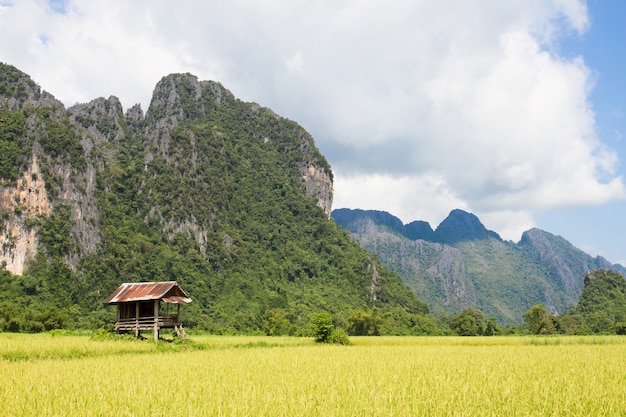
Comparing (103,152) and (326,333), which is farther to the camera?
(103,152)

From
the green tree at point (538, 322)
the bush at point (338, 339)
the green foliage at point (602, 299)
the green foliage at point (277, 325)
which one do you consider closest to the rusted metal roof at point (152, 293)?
the bush at point (338, 339)

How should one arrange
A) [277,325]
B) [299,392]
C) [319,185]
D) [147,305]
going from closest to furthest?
[299,392] < [147,305] < [277,325] < [319,185]

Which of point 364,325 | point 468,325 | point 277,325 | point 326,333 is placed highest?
point 326,333

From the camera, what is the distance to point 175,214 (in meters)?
89.9

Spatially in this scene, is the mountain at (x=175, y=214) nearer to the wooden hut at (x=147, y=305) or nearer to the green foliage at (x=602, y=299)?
the wooden hut at (x=147, y=305)

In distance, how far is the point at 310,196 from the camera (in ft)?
400

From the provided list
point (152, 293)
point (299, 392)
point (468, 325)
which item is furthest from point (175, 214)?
point (299, 392)

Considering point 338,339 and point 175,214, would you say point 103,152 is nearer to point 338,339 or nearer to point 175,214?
point 175,214

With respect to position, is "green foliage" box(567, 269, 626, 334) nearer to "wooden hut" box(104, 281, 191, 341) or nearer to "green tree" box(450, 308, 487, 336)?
"green tree" box(450, 308, 487, 336)

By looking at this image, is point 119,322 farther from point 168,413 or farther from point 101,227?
point 101,227

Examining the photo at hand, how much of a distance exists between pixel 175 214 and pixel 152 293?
66.1m

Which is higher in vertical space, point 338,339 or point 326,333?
point 326,333

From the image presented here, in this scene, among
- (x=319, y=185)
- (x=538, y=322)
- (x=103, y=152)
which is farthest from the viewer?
(x=319, y=185)

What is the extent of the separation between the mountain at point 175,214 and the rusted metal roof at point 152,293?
1618cm
